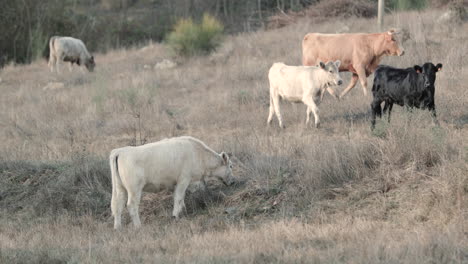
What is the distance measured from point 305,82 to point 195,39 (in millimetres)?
11913

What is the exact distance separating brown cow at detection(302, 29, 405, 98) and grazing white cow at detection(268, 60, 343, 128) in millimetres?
2628

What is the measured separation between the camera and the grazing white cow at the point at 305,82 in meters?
12.9

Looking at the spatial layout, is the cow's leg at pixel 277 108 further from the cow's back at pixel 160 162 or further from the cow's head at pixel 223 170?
the cow's back at pixel 160 162

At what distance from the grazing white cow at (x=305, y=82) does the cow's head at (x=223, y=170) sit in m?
3.56

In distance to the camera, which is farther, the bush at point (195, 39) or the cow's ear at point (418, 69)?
the bush at point (195, 39)

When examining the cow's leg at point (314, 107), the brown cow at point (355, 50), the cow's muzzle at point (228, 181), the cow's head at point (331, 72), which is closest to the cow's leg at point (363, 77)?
the brown cow at point (355, 50)

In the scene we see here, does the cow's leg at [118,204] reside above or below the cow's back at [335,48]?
below

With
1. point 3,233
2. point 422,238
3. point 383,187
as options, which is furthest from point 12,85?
point 422,238

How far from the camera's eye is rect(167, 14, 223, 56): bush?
24.4 metres

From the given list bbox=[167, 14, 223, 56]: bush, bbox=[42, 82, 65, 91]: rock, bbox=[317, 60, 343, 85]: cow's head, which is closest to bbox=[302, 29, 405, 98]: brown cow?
bbox=[317, 60, 343, 85]: cow's head

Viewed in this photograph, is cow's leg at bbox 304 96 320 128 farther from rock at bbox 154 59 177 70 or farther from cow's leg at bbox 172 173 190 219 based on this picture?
rock at bbox 154 59 177 70

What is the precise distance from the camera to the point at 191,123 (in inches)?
574

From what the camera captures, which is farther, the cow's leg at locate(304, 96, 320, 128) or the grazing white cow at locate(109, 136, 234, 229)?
the cow's leg at locate(304, 96, 320, 128)

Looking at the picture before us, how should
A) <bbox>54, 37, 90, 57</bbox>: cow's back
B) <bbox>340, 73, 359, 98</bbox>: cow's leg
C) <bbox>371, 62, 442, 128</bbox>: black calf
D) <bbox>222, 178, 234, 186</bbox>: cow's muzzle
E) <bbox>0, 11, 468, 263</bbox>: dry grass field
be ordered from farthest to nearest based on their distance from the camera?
<bbox>54, 37, 90, 57</bbox>: cow's back < <bbox>340, 73, 359, 98</bbox>: cow's leg < <bbox>371, 62, 442, 128</bbox>: black calf < <bbox>222, 178, 234, 186</bbox>: cow's muzzle < <bbox>0, 11, 468, 263</bbox>: dry grass field
